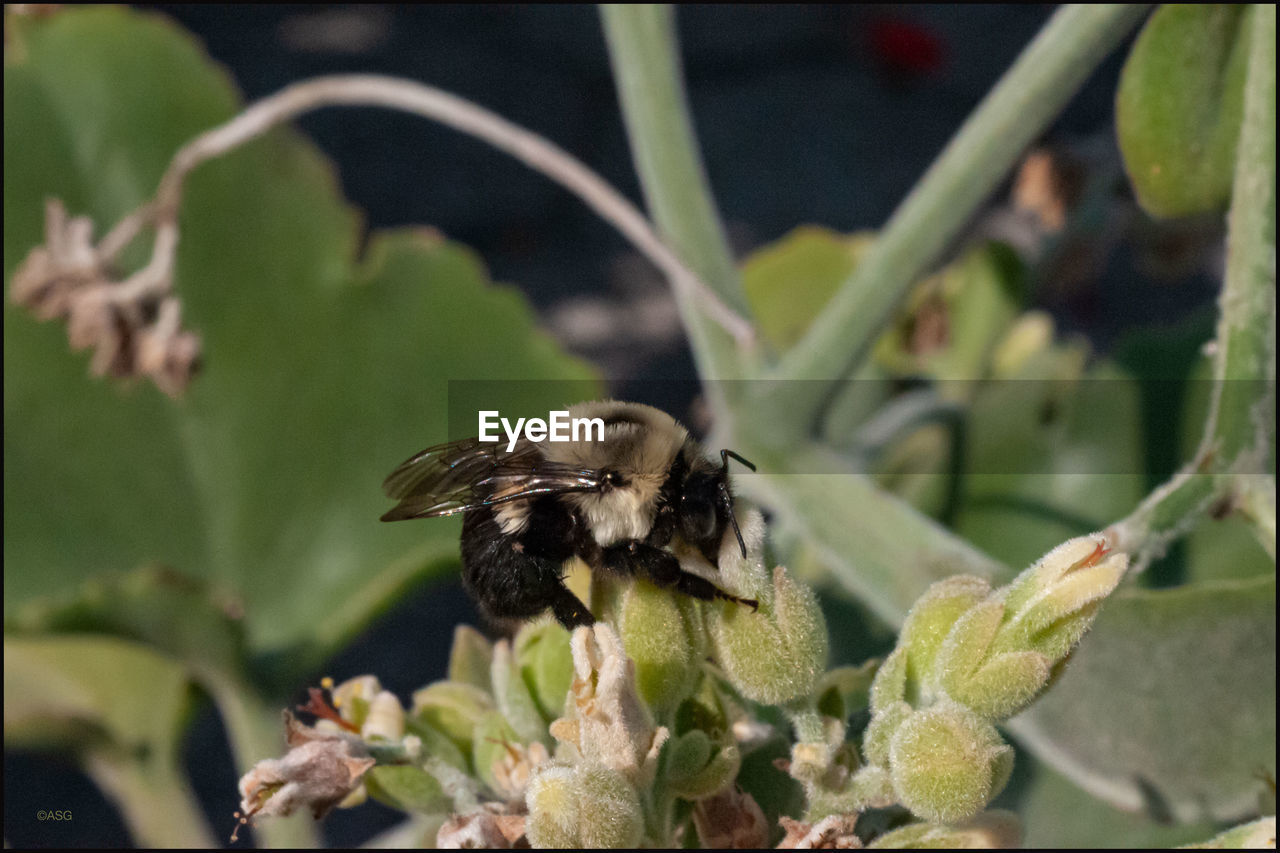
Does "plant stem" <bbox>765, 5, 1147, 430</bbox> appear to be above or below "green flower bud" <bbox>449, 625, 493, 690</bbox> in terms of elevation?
above

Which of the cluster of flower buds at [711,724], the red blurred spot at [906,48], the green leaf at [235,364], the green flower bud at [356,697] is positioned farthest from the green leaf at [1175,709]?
the red blurred spot at [906,48]

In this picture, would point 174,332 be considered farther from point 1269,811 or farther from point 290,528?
point 1269,811

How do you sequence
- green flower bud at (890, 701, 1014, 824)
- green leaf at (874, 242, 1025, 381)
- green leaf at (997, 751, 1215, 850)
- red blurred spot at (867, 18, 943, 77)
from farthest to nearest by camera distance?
1. red blurred spot at (867, 18, 943, 77)
2. green leaf at (874, 242, 1025, 381)
3. green leaf at (997, 751, 1215, 850)
4. green flower bud at (890, 701, 1014, 824)

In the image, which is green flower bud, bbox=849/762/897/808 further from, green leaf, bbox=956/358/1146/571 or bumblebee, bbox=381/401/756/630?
green leaf, bbox=956/358/1146/571

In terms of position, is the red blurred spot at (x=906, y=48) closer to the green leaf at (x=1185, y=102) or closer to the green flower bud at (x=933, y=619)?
the green leaf at (x=1185, y=102)

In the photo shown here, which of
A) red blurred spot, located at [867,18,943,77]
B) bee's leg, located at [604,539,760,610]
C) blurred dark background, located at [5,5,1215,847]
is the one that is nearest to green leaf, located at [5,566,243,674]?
bee's leg, located at [604,539,760,610]

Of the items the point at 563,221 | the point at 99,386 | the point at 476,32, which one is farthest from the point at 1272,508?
the point at 476,32
